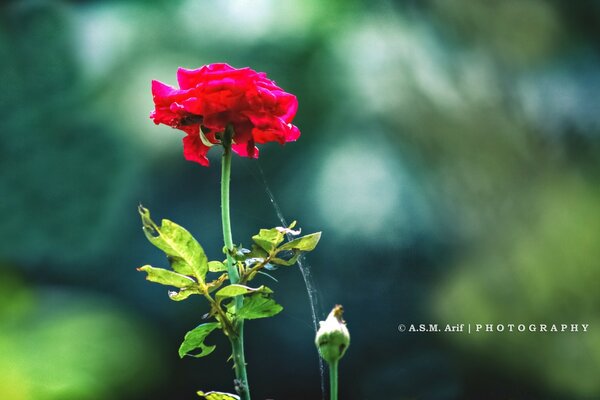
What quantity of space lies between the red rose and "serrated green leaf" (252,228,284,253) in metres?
0.06

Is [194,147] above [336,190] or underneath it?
underneath

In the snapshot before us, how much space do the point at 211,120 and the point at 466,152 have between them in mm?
806

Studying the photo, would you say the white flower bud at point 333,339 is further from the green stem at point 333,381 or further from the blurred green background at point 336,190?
the blurred green background at point 336,190

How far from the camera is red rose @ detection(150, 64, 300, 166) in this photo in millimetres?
435

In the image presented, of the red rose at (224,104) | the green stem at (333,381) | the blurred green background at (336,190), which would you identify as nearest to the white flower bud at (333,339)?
the green stem at (333,381)

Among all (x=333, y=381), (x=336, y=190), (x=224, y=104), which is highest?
(x=336, y=190)

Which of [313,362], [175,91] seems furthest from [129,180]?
[175,91]

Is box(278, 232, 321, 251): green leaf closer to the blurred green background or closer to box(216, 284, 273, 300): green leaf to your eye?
box(216, 284, 273, 300): green leaf

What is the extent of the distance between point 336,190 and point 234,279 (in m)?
0.72

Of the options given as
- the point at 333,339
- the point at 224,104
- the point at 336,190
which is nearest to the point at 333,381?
the point at 333,339

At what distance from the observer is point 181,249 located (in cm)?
43

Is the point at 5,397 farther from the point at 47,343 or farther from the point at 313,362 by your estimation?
the point at 313,362

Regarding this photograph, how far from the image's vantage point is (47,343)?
3.56 feet

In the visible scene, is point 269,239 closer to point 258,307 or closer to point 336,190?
point 258,307
